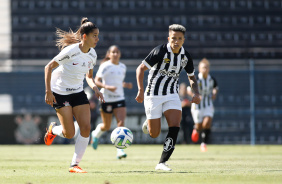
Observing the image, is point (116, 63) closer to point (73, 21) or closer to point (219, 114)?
point (219, 114)

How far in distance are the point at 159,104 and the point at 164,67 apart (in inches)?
21.0

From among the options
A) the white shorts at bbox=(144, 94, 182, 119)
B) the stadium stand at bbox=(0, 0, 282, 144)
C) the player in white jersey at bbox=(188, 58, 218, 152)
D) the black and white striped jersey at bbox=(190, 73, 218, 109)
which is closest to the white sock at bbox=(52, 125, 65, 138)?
the white shorts at bbox=(144, 94, 182, 119)

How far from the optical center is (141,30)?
31.1 m

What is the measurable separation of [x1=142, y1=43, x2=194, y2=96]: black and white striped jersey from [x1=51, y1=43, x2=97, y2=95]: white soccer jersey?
2.63 ft

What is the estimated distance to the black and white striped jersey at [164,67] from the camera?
8.09 metres

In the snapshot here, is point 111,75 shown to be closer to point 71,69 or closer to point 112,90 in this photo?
point 112,90

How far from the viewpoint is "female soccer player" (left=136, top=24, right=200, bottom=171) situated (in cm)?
797

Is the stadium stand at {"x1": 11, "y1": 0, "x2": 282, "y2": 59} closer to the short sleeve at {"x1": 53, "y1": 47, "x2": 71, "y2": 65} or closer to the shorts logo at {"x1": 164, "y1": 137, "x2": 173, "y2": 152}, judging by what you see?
the shorts logo at {"x1": 164, "y1": 137, "x2": 173, "y2": 152}

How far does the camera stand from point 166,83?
826 cm

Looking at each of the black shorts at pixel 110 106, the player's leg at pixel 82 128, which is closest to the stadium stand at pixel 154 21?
the black shorts at pixel 110 106

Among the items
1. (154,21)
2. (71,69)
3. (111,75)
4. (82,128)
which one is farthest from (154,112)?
(154,21)

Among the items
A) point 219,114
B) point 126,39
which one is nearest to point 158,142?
point 219,114

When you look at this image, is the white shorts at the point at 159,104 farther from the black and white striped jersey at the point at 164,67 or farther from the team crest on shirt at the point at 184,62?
the team crest on shirt at the point at 184,62

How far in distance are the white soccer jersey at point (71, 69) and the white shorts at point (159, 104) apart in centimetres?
102
